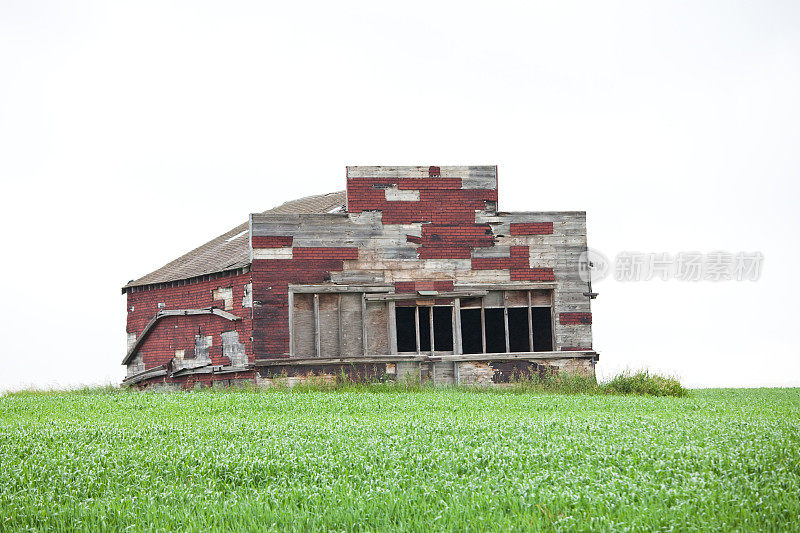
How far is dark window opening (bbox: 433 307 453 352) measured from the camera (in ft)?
69.6

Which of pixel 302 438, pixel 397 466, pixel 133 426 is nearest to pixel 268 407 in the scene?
pixel 133 426

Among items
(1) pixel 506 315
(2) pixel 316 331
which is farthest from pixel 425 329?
(2) pixel 316 331

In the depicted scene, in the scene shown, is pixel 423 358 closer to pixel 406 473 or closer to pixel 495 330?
pixel 495 330

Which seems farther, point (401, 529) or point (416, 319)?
point (416, 319)

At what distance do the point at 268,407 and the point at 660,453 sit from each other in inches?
297

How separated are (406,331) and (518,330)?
315cm

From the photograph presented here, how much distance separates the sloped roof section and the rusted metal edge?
100 centimetres

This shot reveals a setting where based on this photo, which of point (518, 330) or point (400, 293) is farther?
point (518, 330)

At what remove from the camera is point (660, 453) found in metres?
8.45

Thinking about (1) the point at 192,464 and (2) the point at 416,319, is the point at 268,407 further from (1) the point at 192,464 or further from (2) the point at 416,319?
(2) the point at 416,319

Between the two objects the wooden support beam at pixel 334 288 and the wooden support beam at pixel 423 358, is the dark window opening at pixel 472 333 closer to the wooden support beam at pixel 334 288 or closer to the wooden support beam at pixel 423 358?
the wooden support beam at pixel 423 358

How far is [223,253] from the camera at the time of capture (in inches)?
960

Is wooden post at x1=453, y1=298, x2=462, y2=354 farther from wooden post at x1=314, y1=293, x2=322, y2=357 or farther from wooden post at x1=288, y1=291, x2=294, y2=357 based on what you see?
wooden post at x1=288, y1=291, x2=294, y2=357

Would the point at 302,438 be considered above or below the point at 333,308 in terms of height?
below
